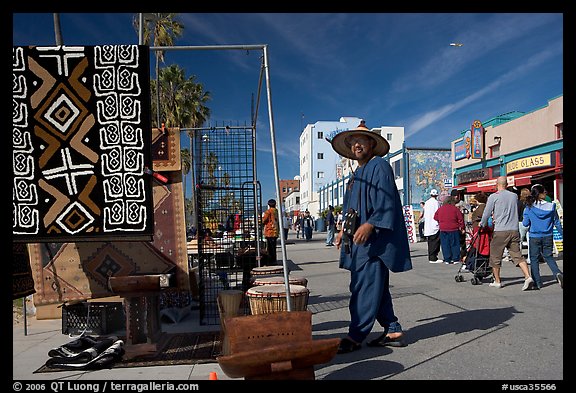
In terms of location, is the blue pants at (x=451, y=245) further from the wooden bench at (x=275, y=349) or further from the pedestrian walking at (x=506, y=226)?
the wooden bench at (x=275, y=349)

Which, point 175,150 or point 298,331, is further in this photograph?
point 175,150

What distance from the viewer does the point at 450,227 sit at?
10.3 meters

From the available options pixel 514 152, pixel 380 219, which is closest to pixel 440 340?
pixel 380 219

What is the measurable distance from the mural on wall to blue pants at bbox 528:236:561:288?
25985mm

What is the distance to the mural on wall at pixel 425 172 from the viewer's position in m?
32.6

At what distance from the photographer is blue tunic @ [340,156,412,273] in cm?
389

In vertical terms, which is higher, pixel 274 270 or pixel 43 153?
pixel 43 153

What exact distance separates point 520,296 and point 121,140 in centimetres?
617

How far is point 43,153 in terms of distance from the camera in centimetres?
365

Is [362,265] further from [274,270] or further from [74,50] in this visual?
[74,50]

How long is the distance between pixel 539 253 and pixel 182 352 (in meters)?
6.14
